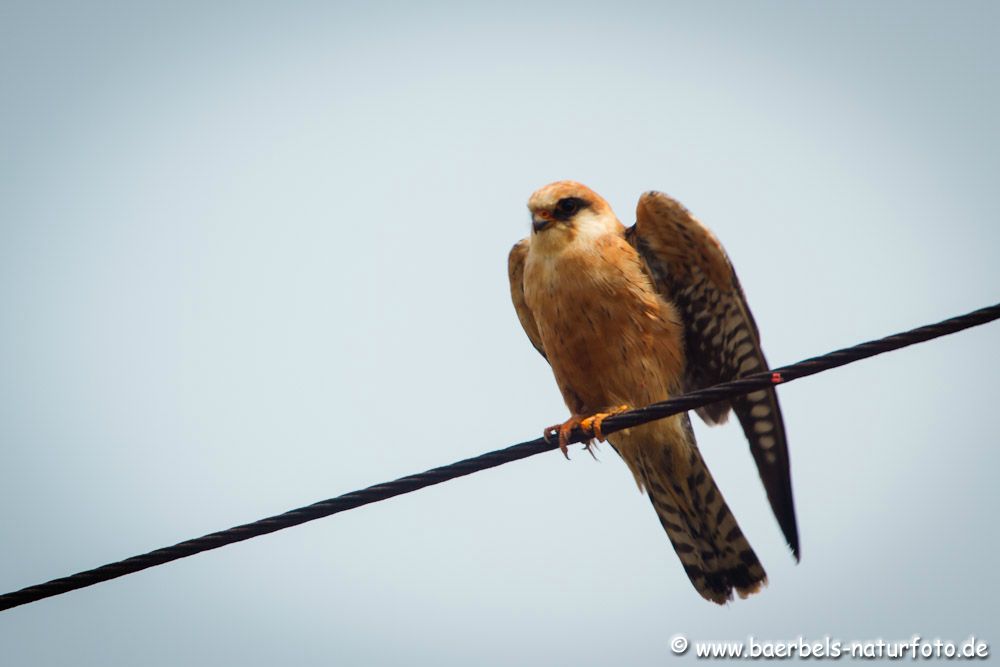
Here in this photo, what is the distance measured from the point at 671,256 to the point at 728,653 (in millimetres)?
2528

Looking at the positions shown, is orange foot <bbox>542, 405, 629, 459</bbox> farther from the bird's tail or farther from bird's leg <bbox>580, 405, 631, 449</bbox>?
the bird's tail

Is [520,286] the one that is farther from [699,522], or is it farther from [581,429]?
[699,522]

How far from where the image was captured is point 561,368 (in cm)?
447

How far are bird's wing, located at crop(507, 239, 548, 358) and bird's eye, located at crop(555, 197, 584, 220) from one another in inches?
14.1

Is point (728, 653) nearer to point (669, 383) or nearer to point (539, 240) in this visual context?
point (669, 383)

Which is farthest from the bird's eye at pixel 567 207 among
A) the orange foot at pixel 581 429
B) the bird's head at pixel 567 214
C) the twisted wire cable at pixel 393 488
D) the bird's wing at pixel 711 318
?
the twisted wire cable at pixel 393 488

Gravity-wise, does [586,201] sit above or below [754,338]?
above

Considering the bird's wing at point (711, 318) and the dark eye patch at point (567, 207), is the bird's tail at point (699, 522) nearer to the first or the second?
the bird's wing at point (711, 318)

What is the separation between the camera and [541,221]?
15.3 ft

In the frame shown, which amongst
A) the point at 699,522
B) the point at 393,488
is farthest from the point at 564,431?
the point at 393,488

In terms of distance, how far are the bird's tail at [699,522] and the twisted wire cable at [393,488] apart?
1790 mm

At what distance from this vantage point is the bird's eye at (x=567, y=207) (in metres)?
4.68

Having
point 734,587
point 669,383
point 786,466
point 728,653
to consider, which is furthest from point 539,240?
point 728,653

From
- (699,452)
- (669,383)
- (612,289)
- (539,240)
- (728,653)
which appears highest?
(539,240)
